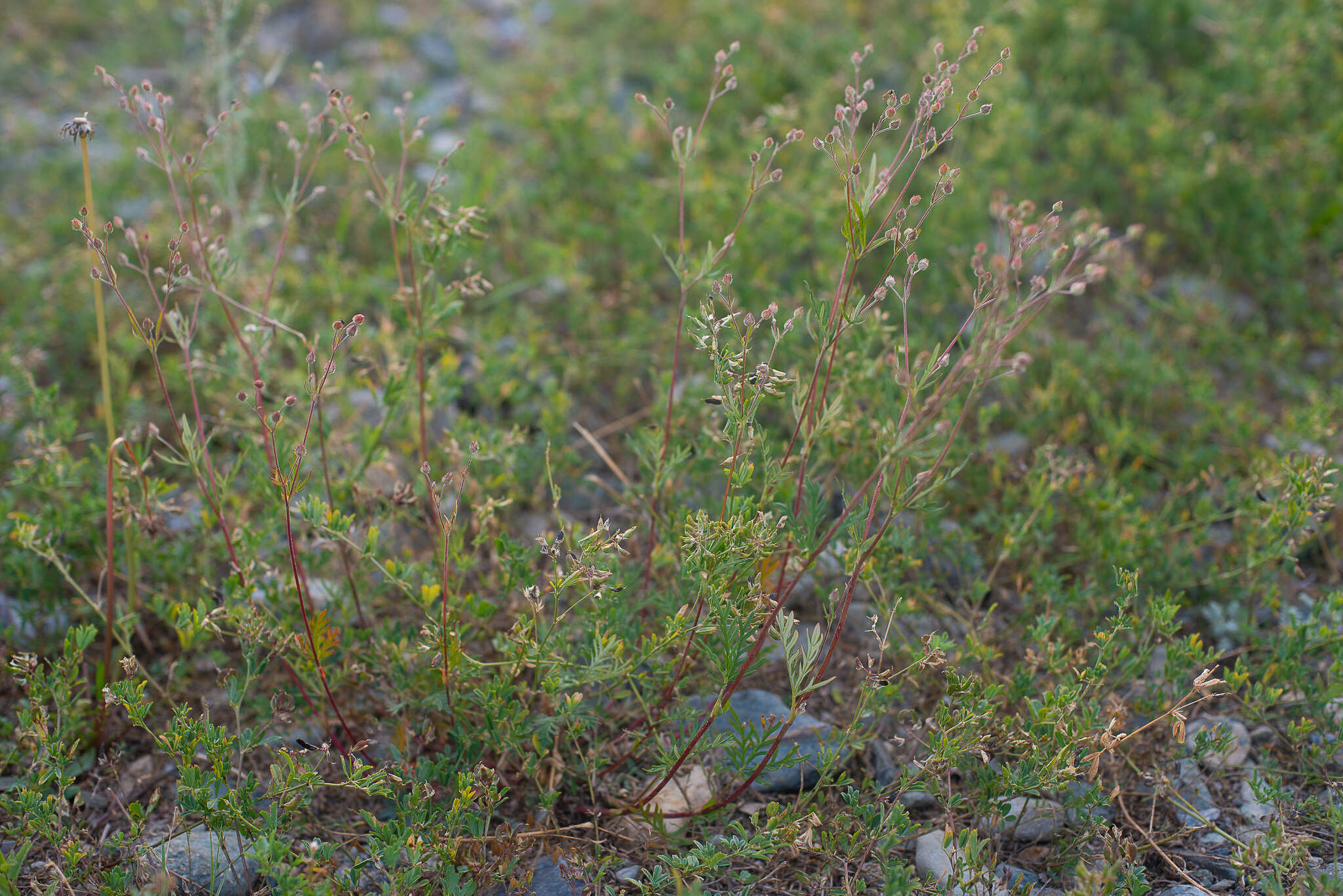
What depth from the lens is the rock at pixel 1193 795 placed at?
2412mm

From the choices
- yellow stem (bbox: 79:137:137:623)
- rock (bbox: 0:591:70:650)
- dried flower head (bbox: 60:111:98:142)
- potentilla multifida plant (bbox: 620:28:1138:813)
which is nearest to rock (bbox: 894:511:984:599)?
potentilla multifida plant (bbox: 620:28:1138:813)

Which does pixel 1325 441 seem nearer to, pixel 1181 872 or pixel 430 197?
pixel 1181 872

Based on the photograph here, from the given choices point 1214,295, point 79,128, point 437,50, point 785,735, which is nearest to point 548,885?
point 785,735

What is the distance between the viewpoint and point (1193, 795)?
247cm

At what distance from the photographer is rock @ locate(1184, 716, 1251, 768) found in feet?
8.09

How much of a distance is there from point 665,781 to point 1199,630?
1777mm

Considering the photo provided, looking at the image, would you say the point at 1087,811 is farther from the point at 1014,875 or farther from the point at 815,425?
the point at 815,425

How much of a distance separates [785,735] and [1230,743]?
1145 mm

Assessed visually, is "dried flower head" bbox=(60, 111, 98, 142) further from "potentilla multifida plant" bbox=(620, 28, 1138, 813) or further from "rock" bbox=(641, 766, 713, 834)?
"rock" bbox=(641, 766, 713, 834)

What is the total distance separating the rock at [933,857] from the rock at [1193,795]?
1.98 ft

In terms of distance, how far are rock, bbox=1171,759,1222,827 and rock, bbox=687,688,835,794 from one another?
90cm

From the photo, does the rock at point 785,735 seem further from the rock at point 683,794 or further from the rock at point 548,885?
the rock at point 548,885

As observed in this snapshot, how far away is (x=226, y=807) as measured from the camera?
6.63 feet

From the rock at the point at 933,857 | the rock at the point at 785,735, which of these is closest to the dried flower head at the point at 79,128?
the rock at the point at 785,735
